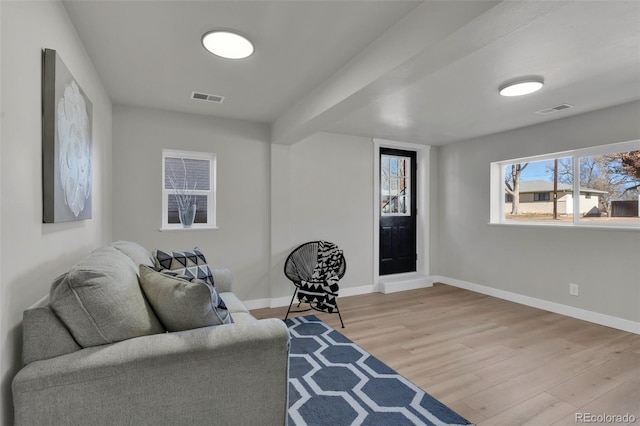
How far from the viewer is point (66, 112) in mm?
1663

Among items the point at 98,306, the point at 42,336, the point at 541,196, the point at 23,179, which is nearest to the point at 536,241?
the point at 541,196

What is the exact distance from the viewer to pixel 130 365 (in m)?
1.20

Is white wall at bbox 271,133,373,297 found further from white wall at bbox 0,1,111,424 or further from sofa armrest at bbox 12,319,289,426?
sofa armrest at bbox 12,319,289,426

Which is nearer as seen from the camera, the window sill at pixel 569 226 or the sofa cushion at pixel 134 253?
the sofa cushion at pixel 134 253

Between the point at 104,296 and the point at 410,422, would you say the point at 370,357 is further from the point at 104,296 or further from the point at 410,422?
the point at 104,296

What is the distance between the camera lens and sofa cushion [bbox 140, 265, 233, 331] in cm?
144

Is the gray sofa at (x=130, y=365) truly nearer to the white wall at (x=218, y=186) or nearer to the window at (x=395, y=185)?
the white wall at (x=218, y=186)

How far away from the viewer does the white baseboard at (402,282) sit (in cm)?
468

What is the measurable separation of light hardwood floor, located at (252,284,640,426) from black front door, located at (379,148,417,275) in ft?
3.56

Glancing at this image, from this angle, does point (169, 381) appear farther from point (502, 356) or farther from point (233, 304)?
point (502, 356)

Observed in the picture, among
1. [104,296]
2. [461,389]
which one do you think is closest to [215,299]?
[104,296]

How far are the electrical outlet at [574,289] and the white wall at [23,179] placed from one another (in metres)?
4.83

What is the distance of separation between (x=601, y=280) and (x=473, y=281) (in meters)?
1.61

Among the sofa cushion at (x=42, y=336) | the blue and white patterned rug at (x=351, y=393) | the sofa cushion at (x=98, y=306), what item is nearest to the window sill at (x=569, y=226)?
the blue and white patterned rug at (x=351, y=393)
